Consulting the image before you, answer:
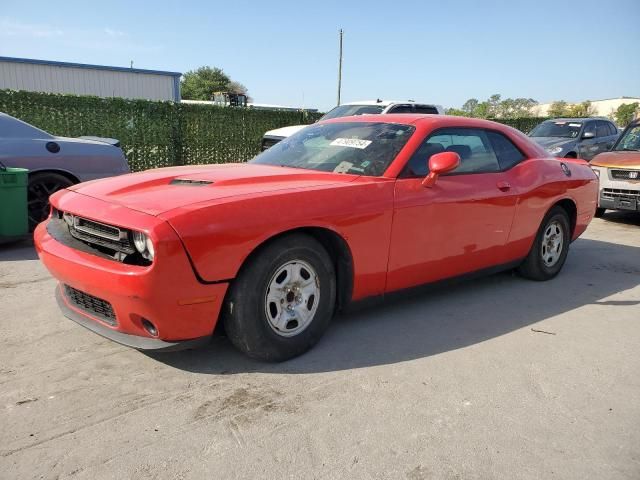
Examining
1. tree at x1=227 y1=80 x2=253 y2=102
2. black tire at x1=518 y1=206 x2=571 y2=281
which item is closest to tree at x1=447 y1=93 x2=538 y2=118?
tree at x1=227 y1=80 x2=253 y2=102

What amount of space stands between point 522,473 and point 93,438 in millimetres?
1839

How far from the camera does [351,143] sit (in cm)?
380

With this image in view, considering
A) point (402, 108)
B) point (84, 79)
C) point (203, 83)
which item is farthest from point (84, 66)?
point (203, 83)

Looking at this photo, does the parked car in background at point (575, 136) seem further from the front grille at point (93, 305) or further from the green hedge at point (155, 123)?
the front grille at point (93, 305)

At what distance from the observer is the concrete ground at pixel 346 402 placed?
2.18 meters

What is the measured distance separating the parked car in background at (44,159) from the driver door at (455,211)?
4.40 meters

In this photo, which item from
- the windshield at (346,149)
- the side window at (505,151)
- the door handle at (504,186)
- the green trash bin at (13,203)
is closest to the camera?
the windshield at (346,149)

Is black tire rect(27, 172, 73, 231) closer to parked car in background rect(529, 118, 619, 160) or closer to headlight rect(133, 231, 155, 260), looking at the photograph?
headlight rect(133, 231, 155, 260)

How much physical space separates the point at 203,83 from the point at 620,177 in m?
68.3

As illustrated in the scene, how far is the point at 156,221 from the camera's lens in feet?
8.25

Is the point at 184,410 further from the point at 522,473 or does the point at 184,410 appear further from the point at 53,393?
the point at 522,473

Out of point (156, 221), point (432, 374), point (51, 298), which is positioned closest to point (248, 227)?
point (156, 221)

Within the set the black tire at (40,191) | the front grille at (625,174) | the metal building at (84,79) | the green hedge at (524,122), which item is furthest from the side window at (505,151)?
the metal building at (84,79)

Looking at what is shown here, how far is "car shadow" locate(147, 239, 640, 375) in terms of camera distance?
307 cm
